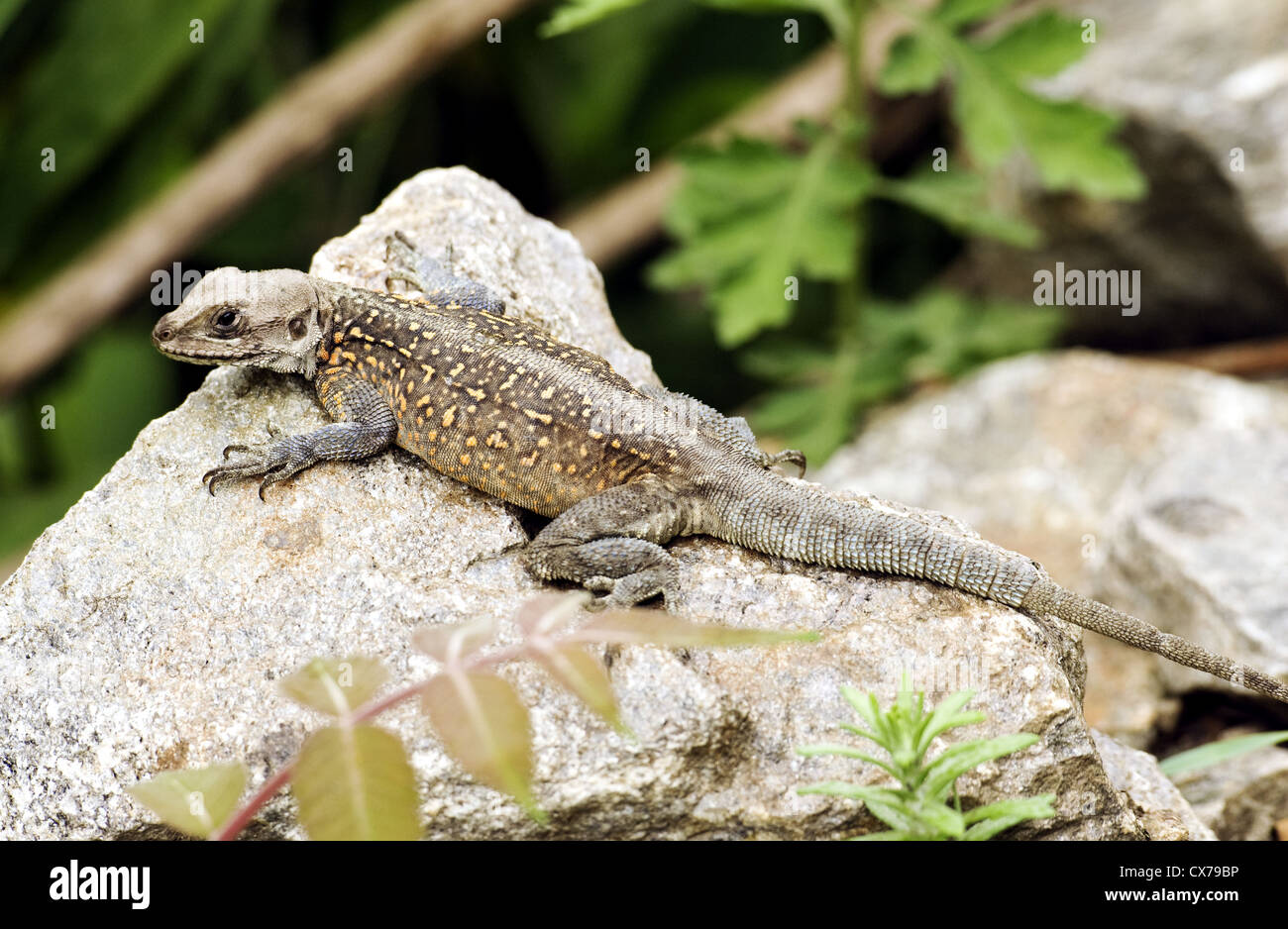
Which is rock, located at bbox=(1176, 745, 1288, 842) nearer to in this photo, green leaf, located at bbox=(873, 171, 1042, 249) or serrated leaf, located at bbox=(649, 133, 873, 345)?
serrated leaf, located at bbox=(649, 133, 873, 345)

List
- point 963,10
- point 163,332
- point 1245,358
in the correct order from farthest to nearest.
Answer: point 1245,358 < point 963,10 < point 163,332

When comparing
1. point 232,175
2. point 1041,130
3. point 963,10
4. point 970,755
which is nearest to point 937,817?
point 970,755

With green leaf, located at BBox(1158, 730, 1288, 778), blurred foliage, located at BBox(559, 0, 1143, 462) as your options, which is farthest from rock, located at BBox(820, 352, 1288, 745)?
green leaf, located at BBox(1158, 730, 1288, 778)

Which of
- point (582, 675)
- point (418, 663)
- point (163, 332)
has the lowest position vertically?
point (582, 675)

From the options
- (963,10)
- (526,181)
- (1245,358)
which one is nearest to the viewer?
(963,10)

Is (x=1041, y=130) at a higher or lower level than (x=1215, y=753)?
higher

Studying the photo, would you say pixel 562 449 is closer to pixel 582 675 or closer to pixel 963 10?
pixel 582 675

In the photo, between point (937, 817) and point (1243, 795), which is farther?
point (1243, 795)

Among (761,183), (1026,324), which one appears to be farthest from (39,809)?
(1026,324)
